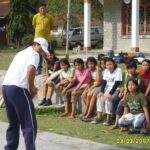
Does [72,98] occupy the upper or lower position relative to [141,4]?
lower

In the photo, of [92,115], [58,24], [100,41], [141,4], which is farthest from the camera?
[58,24]

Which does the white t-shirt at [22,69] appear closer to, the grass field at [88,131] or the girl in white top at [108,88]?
the grass field at [88,131]

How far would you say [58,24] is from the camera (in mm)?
48000

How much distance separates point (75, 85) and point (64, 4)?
31.3 m

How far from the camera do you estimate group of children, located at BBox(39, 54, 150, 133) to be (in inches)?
322

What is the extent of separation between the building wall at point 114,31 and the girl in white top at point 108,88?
51.5ft

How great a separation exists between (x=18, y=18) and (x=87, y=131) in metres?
28.6

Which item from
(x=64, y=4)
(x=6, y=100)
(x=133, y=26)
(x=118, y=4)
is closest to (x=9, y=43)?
(x=64, y=4)

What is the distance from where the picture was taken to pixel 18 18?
36.3 m

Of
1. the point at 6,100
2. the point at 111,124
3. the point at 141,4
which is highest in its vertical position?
the point at 141,4

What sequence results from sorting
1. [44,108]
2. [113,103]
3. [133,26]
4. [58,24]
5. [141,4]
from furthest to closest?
[58,24]
[141,4]
[133,26]
[44,108]
[113,103]

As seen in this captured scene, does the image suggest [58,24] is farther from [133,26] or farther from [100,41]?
[133,26]

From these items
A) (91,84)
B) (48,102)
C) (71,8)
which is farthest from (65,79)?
Result: (71,8)
